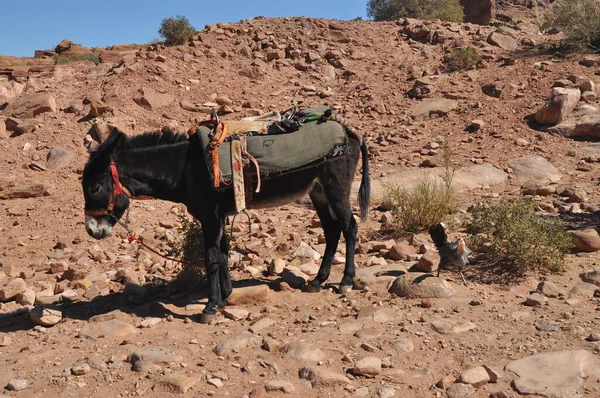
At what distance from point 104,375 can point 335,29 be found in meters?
14.6

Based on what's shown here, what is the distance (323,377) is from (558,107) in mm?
9820

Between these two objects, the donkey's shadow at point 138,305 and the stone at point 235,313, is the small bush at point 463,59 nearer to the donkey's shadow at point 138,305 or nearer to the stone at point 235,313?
the donkey's shadow at point 138,305

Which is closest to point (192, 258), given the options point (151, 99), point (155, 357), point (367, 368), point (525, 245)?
point (155, 357)

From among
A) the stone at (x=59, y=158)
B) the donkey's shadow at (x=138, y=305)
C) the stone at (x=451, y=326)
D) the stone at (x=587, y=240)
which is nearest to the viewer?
the stone at (x=451, y=326)

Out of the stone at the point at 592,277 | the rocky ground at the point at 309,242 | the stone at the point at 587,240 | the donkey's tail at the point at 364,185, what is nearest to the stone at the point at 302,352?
the rocky ground at the point at 309,242

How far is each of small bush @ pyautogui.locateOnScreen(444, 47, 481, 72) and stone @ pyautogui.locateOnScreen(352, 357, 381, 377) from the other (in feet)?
40.1

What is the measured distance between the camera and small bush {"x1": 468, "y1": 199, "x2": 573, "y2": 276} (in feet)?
19.0

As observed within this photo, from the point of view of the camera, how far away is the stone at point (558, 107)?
11664mm

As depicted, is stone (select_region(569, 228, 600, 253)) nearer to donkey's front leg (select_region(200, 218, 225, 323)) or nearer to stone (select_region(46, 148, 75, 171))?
donkey's front leg (select_region(200, 218, 225, 323))

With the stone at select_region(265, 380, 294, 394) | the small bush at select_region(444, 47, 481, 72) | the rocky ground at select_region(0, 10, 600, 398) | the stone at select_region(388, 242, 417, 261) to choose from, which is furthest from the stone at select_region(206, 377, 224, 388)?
the small bush at select_region(444, 47, 481, 72)

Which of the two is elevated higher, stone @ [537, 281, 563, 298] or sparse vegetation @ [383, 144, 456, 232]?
sparse vegetation @ [383, 144, 456, 232]

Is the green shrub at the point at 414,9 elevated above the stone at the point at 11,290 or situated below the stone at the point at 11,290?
above

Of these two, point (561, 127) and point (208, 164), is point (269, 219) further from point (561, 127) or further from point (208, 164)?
point (561, 127)

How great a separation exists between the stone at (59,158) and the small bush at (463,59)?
9.69 metres
